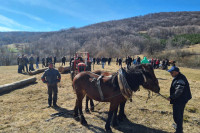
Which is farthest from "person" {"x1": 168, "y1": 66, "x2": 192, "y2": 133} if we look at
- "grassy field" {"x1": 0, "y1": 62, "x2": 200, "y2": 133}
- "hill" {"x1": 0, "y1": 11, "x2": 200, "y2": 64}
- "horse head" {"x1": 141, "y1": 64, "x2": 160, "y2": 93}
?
"hill" {"x1": 0, "y1": 11, "x2": 200, "y2": 64}

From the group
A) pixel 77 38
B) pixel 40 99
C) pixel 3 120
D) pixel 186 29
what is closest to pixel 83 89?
pixel 3 120

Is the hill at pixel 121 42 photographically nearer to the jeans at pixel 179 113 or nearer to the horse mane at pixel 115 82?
the jeans at pixel 179 113

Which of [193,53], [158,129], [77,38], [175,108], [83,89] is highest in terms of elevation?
[77,38]

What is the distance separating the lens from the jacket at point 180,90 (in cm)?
345

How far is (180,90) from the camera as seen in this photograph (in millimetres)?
3430

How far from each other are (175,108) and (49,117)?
14.1 feet

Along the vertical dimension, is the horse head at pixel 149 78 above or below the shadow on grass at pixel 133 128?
above

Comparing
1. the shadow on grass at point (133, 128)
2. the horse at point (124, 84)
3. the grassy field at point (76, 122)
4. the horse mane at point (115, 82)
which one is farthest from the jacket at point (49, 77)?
the shadow on grass at point (133, 128)

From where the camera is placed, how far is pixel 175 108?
12.5 feet

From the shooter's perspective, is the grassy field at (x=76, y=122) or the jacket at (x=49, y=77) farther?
the jacket at (x=49, y=77)

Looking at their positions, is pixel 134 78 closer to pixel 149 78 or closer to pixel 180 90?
pixel 149 78

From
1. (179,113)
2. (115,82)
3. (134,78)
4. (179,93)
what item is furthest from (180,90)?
(115,82)

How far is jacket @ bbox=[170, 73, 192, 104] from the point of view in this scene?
3449mm

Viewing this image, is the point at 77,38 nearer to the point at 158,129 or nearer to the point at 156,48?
the point at 156,48
